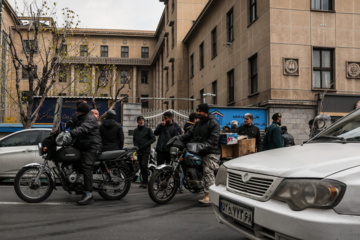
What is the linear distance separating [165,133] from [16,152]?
13.1ft

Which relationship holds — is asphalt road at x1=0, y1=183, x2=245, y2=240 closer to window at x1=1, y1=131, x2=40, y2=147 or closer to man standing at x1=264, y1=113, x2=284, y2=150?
man standing at x1=264, y1=113, x2=284, y2=150

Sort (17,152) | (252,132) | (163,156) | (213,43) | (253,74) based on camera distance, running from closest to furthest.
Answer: (252,132), (163,156), (17,152), (253,74), (213,43)

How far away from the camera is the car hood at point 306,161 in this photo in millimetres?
2633

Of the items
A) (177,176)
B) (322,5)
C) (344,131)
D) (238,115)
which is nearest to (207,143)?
(177,176)

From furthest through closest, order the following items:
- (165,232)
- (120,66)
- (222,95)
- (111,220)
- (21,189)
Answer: (120,66) → (222,95) → (21,189) → (111,220) → (165,232)

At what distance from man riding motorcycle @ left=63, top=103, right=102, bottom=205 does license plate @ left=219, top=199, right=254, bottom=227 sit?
353 centimetres

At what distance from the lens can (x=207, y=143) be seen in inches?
251

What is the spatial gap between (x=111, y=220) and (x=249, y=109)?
10.7 m

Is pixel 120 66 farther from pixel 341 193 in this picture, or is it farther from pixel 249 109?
pixel 341 193

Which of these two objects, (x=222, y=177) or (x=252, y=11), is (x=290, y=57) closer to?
(x=252, y=11)

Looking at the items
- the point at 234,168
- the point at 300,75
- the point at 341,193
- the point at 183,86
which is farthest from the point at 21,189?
the point at 183,86

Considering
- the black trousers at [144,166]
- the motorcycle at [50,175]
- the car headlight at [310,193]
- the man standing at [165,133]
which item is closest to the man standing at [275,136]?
the man standing at [165,133]

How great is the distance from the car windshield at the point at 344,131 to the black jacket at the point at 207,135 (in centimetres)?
257

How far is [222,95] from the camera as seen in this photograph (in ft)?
69.3
